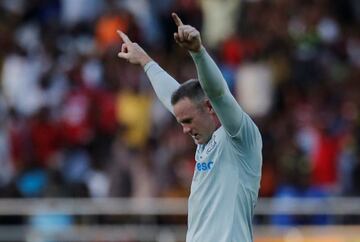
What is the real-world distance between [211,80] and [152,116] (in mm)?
10176

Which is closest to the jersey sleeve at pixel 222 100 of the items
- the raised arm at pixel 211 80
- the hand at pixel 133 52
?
the raised arm at pixel 211 80

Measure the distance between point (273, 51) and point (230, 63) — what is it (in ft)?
2.03

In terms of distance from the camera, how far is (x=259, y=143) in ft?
27.2

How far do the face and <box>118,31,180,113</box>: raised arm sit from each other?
2.91ft

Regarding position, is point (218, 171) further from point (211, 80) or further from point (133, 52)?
point (133, 52)

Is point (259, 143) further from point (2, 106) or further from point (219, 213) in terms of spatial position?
point (2, 106)

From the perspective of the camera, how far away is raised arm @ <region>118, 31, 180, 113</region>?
9.26 m

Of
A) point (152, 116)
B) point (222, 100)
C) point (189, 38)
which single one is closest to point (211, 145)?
point (222, 100)

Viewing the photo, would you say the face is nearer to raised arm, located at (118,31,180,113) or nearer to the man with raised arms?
the man with raised arms

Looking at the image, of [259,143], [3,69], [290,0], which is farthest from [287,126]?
[259,143]

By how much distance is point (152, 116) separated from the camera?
18000 mm

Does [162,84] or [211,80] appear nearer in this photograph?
[211,80]

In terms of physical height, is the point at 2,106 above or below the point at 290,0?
below

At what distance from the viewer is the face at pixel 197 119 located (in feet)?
27.1
